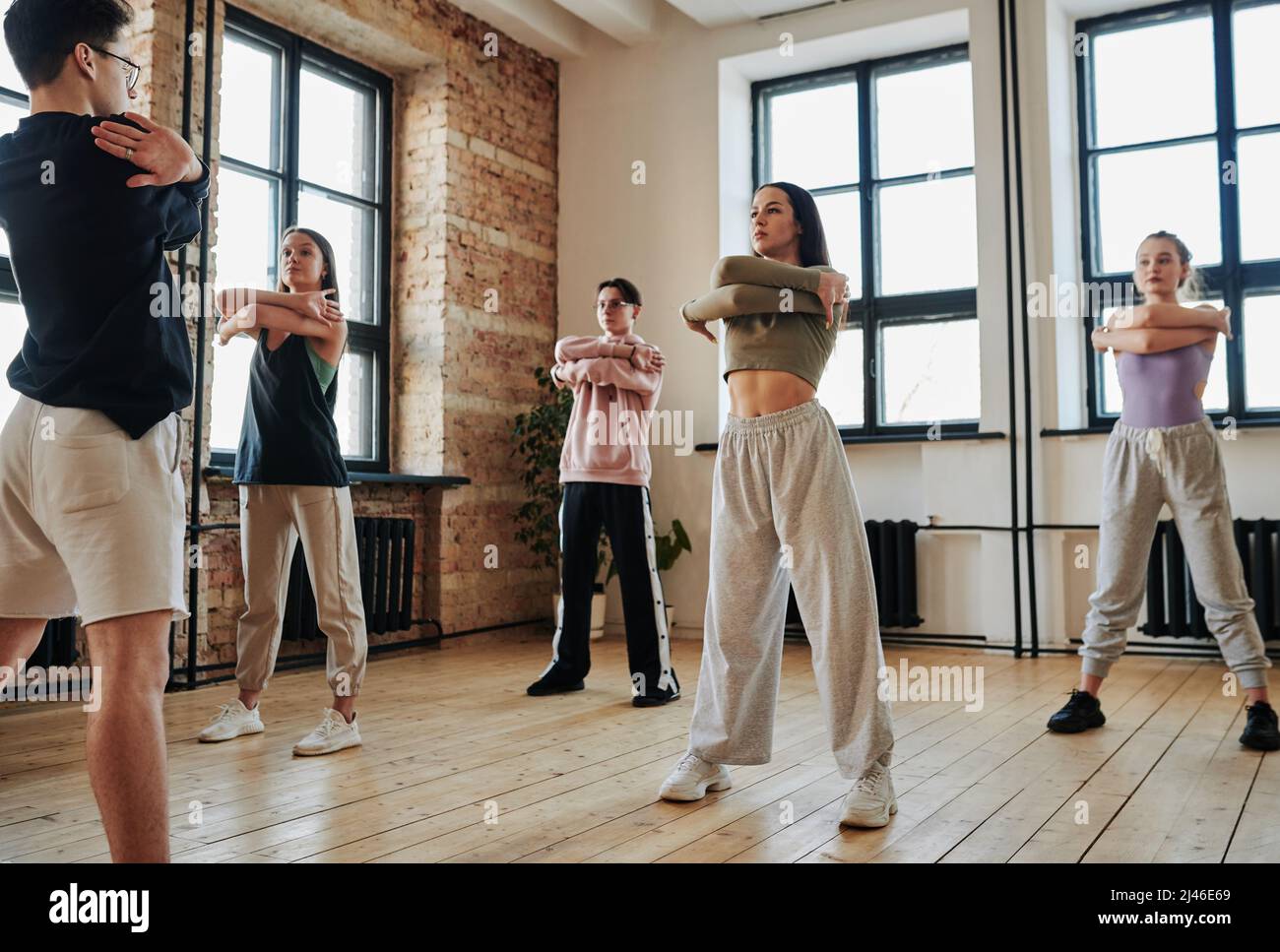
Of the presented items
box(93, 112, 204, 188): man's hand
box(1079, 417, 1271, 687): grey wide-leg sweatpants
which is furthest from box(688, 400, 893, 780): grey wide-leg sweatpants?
box(93, 112, 204, 188): man's hand

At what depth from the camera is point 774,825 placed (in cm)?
231

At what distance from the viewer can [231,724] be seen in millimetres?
3248

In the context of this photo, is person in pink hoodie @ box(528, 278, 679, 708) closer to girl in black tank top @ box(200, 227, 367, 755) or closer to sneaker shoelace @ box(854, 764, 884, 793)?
girl in black tank top @ box(200, 227, 367, 755)

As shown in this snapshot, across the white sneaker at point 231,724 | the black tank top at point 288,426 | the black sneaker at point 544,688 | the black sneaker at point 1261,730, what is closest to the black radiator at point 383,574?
the black sneaker at point 544,688

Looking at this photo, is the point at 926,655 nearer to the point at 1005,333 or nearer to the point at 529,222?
the point at 1005,333

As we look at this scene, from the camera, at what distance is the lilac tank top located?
3.24 metres

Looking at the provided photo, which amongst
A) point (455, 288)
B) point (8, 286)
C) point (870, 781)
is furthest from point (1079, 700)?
point (8, 286)

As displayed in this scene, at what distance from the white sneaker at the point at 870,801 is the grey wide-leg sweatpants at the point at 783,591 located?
3 centimetres

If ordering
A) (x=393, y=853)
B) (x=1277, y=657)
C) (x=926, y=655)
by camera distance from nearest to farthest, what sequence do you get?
(x=393, y=853) → (x=1277, y=657) → (x=926, y=655)

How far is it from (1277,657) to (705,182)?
374 cm

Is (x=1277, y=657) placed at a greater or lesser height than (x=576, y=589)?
lesser

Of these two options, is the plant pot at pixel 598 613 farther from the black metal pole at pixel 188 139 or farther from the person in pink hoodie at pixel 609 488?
the black metal pole at pixel 188 139

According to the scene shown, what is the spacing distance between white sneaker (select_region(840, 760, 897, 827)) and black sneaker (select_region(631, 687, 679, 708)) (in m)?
1.56
